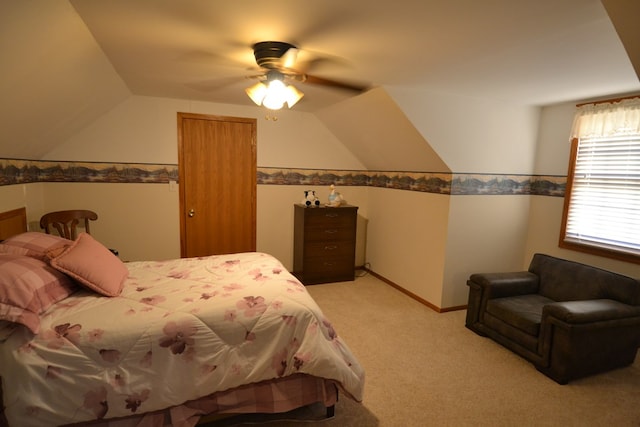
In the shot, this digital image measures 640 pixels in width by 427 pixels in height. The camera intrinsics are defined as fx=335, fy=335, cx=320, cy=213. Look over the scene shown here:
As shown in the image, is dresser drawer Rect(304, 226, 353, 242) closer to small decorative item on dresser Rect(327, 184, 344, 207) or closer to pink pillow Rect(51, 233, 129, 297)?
small decorative item on dresser Rect(327, 184, 344, 207)

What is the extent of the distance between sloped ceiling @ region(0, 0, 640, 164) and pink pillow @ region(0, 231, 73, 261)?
0.85 meters

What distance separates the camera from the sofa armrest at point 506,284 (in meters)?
3.07

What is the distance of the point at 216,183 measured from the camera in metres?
4.13

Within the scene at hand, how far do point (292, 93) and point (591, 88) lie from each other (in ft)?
8.48

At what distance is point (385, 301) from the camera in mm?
3900

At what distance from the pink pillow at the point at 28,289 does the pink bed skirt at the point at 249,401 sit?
1.88 feet

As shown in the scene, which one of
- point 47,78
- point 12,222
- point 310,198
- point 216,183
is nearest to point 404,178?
point 310,198

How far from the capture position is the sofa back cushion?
2.65m

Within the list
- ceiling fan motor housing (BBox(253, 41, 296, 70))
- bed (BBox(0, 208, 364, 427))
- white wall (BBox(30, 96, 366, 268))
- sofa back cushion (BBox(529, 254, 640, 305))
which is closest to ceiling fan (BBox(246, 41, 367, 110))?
ceiling fan motor housing (BBox(253, 41, 296, 70))

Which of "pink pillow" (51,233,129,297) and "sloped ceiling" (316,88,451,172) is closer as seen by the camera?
"pink pillow" (51,233,129,297)

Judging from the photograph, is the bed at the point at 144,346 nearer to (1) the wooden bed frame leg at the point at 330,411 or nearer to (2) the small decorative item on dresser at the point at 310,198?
(1) the wooden bed frame leg at the point at 330,411

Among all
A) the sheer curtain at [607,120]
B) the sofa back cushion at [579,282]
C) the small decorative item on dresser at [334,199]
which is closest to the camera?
the sofa back cushion at [579,282]

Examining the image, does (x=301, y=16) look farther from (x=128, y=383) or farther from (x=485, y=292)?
(x=485, y=292)

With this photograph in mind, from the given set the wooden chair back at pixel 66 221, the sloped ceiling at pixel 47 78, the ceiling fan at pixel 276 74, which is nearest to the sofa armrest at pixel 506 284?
the ceiling fan at pixel 276 74
